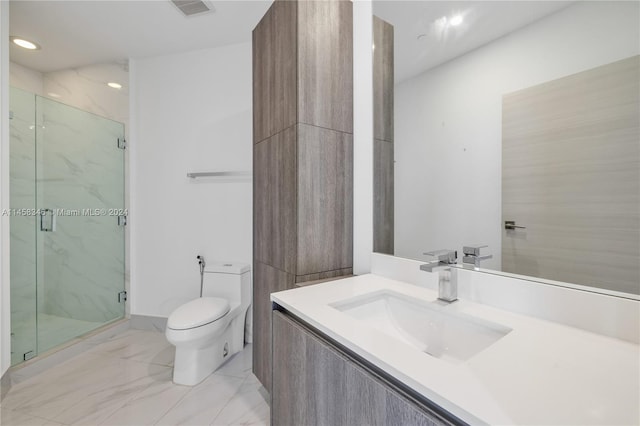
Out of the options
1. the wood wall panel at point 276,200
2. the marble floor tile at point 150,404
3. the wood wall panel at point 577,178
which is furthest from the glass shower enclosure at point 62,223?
the wood wall panel at point 577,178

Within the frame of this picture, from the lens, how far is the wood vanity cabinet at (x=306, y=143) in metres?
1.28

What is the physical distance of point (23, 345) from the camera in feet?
6.30

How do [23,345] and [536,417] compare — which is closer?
[536,417]

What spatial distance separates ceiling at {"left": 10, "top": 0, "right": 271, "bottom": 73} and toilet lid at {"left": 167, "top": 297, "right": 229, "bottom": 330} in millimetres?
2099

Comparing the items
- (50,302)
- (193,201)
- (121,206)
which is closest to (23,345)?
(50,302)

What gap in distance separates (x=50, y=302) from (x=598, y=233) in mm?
3570

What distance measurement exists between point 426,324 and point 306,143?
2.95 ft

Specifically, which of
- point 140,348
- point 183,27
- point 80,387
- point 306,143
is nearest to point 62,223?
point 140,348

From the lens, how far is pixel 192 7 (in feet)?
6.35

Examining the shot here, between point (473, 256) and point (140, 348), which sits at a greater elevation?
point (473, 256)

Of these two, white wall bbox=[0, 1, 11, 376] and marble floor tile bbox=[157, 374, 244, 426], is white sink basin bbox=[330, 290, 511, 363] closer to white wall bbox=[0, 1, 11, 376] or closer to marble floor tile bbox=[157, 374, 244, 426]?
marble floor tile bbox=[157, 374, 244, 426]

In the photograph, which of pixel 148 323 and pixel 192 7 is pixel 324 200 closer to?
pixel 192 7

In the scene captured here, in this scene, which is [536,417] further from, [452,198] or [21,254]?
[21,254]

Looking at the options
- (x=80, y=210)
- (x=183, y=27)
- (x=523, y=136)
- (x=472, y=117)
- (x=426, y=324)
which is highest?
(x=183, y=27)
